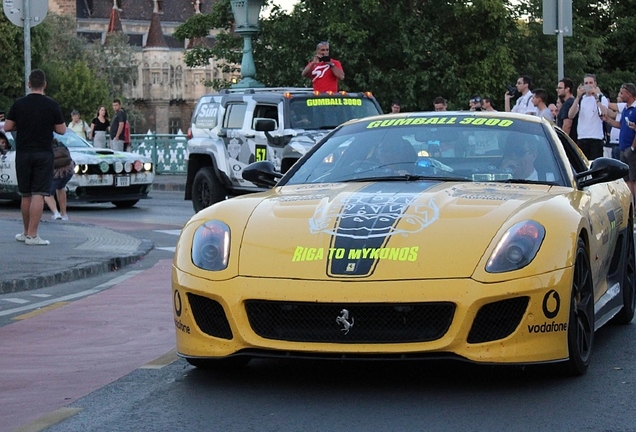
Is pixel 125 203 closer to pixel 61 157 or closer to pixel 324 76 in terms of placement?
pixel 61 157

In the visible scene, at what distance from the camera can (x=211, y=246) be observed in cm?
677

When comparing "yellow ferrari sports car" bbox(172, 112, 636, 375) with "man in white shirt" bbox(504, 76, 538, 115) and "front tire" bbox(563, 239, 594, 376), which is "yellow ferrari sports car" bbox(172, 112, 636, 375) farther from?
"man in white shirt" bbox(504, 76, 538, 115)

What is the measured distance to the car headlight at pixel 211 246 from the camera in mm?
→ 6664

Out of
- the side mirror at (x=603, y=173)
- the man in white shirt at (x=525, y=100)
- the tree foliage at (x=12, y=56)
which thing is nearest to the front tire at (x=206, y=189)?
the man in white shirt at (x=525, y=100)

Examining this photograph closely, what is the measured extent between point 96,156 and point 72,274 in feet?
35.5

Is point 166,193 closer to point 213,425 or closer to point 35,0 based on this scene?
point 35,0

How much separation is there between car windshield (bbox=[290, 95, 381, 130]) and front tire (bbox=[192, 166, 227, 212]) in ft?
5.38

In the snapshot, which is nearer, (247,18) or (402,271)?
(402,271)

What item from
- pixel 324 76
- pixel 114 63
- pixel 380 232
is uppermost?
pixel 114 63

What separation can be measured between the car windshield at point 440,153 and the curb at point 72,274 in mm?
4565

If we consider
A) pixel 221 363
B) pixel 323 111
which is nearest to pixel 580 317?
pixel 221 363

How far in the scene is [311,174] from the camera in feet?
26.0

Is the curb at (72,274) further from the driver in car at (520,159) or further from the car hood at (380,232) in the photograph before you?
the driver in car at (520,159)

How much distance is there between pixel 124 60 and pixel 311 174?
418 ft
